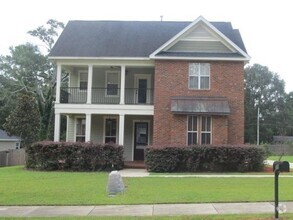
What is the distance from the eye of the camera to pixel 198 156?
22.1 m

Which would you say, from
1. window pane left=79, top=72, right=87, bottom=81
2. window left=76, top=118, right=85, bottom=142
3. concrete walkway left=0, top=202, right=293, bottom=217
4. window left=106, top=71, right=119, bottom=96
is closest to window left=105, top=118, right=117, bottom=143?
window left=76, top=118, right=85, bottom=142

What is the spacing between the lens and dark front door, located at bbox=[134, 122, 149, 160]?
2836 cm

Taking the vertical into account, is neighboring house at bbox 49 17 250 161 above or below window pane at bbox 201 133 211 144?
above

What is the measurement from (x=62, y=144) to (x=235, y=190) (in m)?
11.3

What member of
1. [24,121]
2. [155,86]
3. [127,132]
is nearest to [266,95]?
[127,132]

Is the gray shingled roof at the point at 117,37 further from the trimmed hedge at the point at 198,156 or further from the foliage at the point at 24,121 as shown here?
the trimmed hedge at the point at 198,156

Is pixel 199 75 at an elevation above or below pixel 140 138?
above

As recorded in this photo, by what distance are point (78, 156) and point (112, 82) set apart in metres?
7.21

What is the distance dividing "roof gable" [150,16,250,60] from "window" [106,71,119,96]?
13.1 feet

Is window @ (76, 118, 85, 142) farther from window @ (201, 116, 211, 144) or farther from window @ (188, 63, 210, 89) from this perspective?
window @ (201, 116, 211, 144)

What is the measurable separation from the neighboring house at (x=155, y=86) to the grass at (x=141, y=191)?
7141 mm

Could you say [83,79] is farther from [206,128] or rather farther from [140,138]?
[206,128]

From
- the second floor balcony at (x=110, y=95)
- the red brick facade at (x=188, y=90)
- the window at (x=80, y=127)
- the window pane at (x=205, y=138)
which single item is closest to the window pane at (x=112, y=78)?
the second floor balcony at (x=110, y=95)

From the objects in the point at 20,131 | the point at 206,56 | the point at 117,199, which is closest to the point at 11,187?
the point at 117,199
